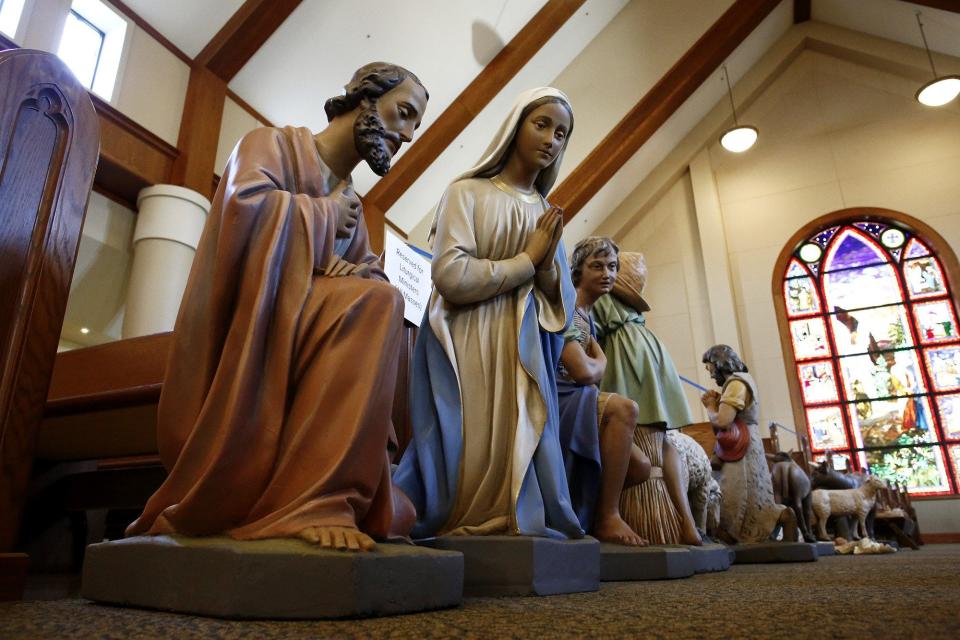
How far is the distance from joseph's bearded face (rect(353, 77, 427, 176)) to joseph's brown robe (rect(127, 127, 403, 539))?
225 mm

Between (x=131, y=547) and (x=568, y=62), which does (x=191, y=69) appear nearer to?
(x=568, y=62)

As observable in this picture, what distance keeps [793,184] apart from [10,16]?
953 centimetres

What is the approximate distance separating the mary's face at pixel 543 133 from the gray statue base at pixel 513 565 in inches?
42.2

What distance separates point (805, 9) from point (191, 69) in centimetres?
879

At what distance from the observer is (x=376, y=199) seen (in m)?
6.60

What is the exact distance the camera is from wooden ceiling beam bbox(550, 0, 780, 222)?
8320 mm

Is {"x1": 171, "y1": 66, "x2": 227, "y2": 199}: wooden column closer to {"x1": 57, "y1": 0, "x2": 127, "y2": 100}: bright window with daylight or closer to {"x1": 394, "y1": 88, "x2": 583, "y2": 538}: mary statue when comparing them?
{"x1": 57, "y1": 0, "x2": 127, "y2": 100}: bright window with daylight

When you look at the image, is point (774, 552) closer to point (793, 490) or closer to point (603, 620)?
point (793, 490)

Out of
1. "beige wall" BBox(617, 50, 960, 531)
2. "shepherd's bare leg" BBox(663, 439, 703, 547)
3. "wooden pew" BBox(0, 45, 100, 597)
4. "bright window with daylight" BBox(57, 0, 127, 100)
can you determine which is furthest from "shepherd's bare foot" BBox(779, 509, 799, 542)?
"beige wall" BBox(617, 50, 960, 531)

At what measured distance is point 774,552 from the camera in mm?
3285

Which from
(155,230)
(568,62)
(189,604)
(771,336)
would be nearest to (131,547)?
(189,604)

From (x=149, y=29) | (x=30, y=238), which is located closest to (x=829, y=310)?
(x=149, y=29)

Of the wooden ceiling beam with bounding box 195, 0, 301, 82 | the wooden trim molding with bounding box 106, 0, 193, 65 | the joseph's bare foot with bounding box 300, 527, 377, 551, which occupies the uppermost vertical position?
the wooden ceiling beam with bounding box 195, 0, 301, 82

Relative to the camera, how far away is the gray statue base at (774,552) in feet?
10.7
